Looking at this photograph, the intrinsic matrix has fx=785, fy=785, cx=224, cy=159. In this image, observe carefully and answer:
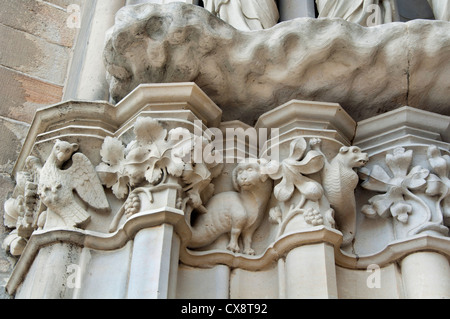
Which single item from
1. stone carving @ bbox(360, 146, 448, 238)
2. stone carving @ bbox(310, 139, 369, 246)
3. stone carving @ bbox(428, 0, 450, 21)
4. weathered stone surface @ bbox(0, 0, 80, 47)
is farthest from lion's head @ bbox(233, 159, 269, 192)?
weathered stone surface @ bbox(0, 0, 80, 47)

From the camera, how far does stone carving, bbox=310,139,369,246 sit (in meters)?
2.16

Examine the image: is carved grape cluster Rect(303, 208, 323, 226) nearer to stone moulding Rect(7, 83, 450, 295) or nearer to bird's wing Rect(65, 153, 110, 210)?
stone moulding Rect(7, 83, 450, 295)

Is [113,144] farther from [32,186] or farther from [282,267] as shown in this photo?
[282,267]

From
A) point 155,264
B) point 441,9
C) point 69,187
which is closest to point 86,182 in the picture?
point 69,187

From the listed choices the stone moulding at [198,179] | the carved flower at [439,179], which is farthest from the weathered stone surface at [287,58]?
the carved flower at [439,179]

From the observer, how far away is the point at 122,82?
2.39 m

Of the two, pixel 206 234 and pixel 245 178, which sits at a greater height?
pixel 245 178

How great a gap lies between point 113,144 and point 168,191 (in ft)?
0.85

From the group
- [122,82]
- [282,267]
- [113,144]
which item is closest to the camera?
[282,267]

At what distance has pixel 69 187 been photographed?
7.18 ft

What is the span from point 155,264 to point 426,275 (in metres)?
0.68

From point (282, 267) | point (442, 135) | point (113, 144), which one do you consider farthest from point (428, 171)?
point (113, 144)

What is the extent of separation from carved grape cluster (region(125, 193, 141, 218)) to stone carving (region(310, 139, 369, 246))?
0.52 m

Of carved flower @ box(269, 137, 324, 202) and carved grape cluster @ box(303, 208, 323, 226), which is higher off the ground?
carved flower @ box(269, 137, 324, 202)
